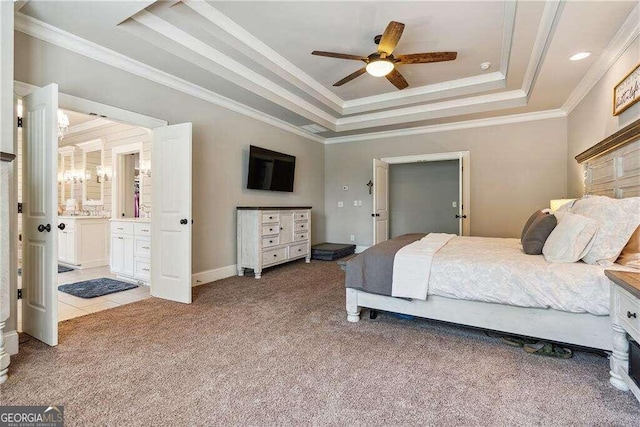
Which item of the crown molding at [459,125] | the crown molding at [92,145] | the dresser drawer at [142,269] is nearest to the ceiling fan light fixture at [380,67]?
the crown molding at [459,125]

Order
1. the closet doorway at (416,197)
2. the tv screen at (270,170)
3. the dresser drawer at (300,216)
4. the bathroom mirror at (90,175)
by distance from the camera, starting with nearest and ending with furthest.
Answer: the tv screen at (270,170) → the dresser drawer at (300,216) → the closet doorway at (416,197) → the bathroom mirror at (90,175)

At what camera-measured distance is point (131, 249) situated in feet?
14.1

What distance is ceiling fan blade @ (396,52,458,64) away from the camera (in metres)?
2.92

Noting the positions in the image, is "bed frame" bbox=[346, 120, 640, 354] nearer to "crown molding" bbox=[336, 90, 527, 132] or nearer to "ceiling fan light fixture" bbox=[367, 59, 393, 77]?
"crown molding" bbox=[336, 90, 527, 132]

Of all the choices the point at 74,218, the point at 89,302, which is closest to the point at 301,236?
the point at 89,302

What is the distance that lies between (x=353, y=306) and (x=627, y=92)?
302 centimetres

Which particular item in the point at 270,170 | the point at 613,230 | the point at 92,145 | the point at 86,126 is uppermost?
the point at 86,126

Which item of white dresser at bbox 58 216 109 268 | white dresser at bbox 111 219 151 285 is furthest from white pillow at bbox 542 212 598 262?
white dresser at bbox 58 216 109 268

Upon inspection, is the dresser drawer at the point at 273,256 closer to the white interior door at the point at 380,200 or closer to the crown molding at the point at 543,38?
the white interior door at the point at 380,200

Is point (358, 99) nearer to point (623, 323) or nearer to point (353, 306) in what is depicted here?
point (353, 306)

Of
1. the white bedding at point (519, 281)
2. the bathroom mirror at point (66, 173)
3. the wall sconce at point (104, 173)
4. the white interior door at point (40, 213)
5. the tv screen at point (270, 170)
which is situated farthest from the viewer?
the bathroom mirror at point (66, 173)

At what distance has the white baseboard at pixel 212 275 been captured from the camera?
402 cm

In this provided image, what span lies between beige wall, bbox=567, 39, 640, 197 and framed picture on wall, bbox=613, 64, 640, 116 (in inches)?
2.1

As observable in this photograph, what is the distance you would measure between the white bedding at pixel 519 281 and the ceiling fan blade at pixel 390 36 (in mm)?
1884
